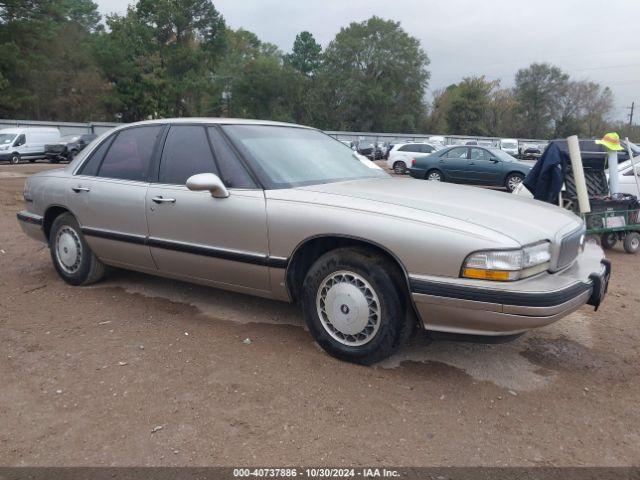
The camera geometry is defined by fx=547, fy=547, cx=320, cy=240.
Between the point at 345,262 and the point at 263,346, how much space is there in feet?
2.93

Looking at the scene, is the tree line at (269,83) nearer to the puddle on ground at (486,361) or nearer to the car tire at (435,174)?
the car tire at (435,174)

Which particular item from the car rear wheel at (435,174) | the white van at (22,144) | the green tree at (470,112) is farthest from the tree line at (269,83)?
the car rear wheel at (435,174)

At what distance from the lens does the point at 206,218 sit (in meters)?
3.84

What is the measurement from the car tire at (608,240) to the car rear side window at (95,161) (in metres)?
6.76

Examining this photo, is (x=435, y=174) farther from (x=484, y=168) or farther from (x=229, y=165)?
(x=229, y=165)

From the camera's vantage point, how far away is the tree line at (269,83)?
47.8m

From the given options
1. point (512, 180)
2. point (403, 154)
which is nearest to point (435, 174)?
point (512, 180)

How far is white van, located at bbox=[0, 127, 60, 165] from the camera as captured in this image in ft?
81.3

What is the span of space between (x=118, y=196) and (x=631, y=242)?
22.5 ft

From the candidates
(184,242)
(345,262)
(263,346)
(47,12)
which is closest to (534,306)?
(345,262)

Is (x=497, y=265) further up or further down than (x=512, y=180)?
further up

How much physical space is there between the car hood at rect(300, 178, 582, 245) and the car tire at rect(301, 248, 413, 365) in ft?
1.14

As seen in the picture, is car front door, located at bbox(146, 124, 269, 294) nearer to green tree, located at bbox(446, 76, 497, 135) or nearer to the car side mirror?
the car side mirror

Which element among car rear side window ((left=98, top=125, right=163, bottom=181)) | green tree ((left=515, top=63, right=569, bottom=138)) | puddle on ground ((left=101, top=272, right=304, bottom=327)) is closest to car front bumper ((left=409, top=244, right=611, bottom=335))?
puddle on ground ((left=101, top=272, right=304, bottom=327))
